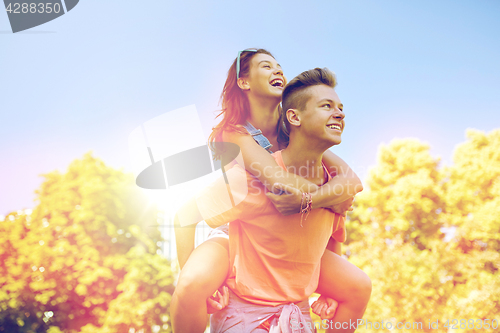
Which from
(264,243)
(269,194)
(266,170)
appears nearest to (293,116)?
(266,170)

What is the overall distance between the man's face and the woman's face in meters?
0.33

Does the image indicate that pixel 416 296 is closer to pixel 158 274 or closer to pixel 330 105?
pixel 158 274

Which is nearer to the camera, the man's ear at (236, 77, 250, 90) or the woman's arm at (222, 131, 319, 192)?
the woman's arm at (222, 131, 319, 192)

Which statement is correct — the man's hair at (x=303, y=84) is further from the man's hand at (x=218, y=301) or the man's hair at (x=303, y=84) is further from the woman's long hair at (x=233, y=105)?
the man's hand at (x=218, y=301)

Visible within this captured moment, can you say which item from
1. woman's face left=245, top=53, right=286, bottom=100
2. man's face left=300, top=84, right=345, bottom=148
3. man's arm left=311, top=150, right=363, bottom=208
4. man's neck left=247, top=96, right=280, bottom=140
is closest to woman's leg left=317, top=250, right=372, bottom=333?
man's arm left=311, top=150, right=363, bottom=208

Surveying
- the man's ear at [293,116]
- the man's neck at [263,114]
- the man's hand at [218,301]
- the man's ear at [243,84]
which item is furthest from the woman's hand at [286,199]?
the man's ear at [243,84]

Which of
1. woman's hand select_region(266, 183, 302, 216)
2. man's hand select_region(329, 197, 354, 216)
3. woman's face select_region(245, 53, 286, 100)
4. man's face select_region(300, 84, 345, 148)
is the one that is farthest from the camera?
woman's face select_region(245, 53, 286, 100)

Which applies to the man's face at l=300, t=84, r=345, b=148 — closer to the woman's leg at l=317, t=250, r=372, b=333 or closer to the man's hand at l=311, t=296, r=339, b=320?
the woman's leg at l=317, t=250, r=372, b=333

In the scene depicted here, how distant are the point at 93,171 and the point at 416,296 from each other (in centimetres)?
1092

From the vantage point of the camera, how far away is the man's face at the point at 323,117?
4.95 feet

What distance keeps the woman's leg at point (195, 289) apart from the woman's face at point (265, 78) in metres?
0.93

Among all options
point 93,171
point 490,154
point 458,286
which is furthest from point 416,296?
point 93,171

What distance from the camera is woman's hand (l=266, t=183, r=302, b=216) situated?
1389 millimetres

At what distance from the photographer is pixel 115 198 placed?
11.1 m
